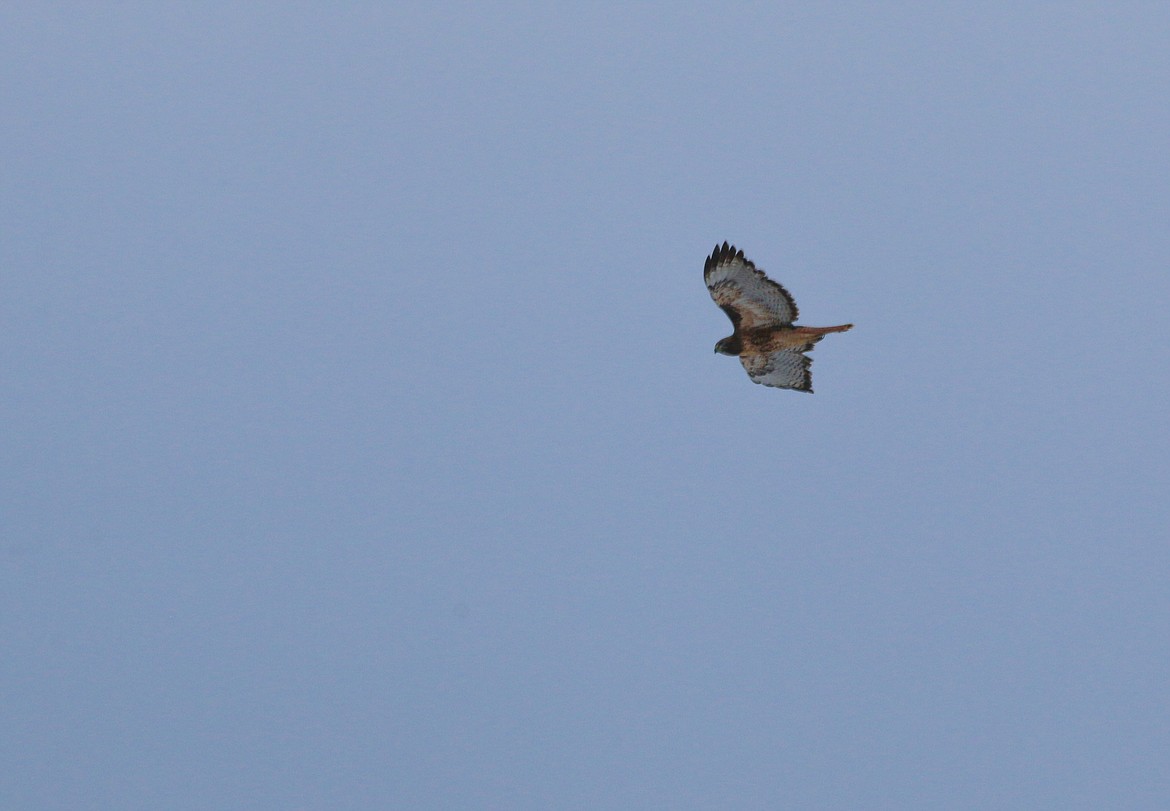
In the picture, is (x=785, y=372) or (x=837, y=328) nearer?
(x=837, y=328)

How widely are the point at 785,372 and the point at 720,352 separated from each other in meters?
1.26

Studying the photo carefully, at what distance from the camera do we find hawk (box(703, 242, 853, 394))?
1544cm

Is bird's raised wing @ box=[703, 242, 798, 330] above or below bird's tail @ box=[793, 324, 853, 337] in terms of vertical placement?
above

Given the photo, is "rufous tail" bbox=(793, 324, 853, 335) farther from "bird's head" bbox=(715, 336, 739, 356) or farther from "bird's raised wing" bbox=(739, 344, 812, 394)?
"bird's head" bbox=(715, 336, 739, 356)

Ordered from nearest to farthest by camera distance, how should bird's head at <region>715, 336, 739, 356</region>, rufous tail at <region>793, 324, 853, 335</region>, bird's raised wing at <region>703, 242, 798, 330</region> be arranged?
bird's raised wing at <region>703, 242, 798, 330</region>, rufous tail at <region>793, 324, 853, 335</region>, bird's head at <region>715, 336, 739, 356</region>

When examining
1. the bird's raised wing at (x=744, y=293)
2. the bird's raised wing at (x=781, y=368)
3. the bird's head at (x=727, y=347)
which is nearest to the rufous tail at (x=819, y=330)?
the bird's raised wing at (x=744, y=293)

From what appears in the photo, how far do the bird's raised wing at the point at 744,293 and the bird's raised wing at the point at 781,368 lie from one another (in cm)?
80

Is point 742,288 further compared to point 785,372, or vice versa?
point 785,372

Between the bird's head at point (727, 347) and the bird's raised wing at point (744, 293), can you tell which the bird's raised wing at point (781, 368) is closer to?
the bird's head at point (727, 347)

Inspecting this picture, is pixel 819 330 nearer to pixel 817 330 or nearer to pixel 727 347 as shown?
pixel 817 330

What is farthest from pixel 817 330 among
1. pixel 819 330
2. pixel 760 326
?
pixel 760 326

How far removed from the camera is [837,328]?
15781 mm

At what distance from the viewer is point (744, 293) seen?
51.7 ft

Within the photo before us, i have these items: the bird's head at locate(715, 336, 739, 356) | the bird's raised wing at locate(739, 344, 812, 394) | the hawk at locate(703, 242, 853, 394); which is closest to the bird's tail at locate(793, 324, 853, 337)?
the hawk at locate(703, 242, 853, 394)
